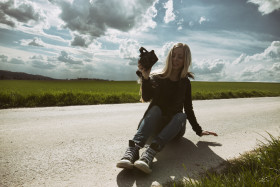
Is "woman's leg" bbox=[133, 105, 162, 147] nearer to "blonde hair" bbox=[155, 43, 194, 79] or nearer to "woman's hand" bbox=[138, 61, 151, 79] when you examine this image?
"woman's hand" bbox=[138, 61, 151, 79]

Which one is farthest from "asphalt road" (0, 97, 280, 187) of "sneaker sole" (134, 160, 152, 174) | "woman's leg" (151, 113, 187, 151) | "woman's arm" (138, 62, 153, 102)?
"woman's arm" (138, 62, 153, 102)

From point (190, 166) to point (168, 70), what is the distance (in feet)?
4.79

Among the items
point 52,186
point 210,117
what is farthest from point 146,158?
point 210,117

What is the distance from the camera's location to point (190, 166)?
256cm

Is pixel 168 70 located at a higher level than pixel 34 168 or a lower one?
higher

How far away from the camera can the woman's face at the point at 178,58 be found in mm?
3182

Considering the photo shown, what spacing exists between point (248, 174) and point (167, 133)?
37.8 inches

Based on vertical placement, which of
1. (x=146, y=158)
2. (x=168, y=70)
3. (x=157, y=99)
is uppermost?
(x=168, y=70)

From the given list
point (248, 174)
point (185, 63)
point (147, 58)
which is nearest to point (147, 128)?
point (147, 58)

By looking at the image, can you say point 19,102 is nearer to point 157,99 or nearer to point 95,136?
point 95,136

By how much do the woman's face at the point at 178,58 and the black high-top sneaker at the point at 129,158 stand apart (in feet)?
4.80

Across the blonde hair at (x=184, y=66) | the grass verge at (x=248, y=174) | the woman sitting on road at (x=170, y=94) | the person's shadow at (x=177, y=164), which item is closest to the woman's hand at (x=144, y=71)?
the woman sitting on road at (x=170, y=94)

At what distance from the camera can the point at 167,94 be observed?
3.14 m

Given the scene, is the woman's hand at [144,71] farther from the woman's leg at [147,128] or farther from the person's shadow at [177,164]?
the person's shadow at [177,164]
